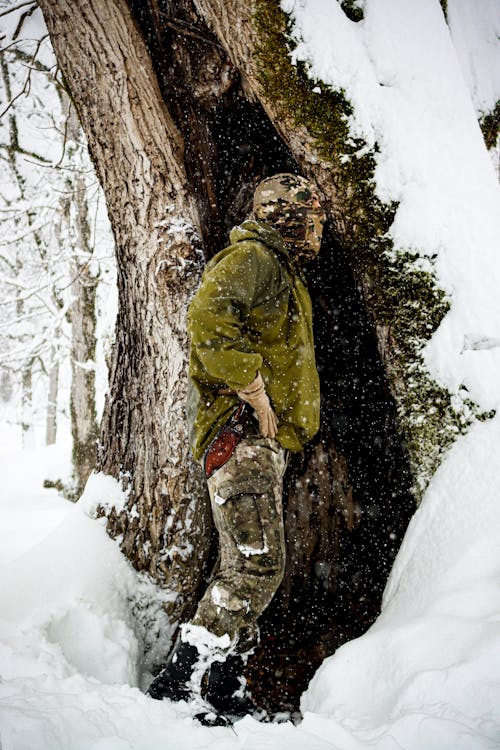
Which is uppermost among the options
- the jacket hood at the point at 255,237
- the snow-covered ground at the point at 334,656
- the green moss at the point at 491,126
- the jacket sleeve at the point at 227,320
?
the green moss at the point at 491,126

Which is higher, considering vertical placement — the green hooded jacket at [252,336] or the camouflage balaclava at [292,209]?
the camouflage balaclava at [292,209]

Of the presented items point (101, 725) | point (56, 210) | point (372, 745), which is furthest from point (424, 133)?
point (56, 210)

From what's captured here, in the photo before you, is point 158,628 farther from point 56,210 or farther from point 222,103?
point 56,210

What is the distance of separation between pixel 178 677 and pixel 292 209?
6.73 feet

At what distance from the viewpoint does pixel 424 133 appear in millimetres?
2357

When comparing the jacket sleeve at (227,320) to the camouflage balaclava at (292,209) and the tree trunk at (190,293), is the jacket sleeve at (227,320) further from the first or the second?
the tree trunk at (190,293)

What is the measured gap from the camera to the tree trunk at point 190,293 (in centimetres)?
241

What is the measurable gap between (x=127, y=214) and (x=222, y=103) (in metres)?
0.94

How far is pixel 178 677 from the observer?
174cm

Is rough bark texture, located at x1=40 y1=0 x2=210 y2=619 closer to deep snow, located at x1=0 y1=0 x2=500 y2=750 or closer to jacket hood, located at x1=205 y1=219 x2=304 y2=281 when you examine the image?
deep snow, located at x1=0 y1=0 x2=500 y2=750

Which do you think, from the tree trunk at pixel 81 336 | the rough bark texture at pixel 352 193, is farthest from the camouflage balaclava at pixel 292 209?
the tree trunk at pixel 81 336

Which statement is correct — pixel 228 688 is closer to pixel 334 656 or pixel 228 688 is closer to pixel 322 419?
pixel 334 656

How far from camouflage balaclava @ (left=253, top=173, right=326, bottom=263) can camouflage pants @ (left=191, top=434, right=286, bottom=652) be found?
38.9 inches

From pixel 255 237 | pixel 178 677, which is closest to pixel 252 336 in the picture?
pixel 255 237
